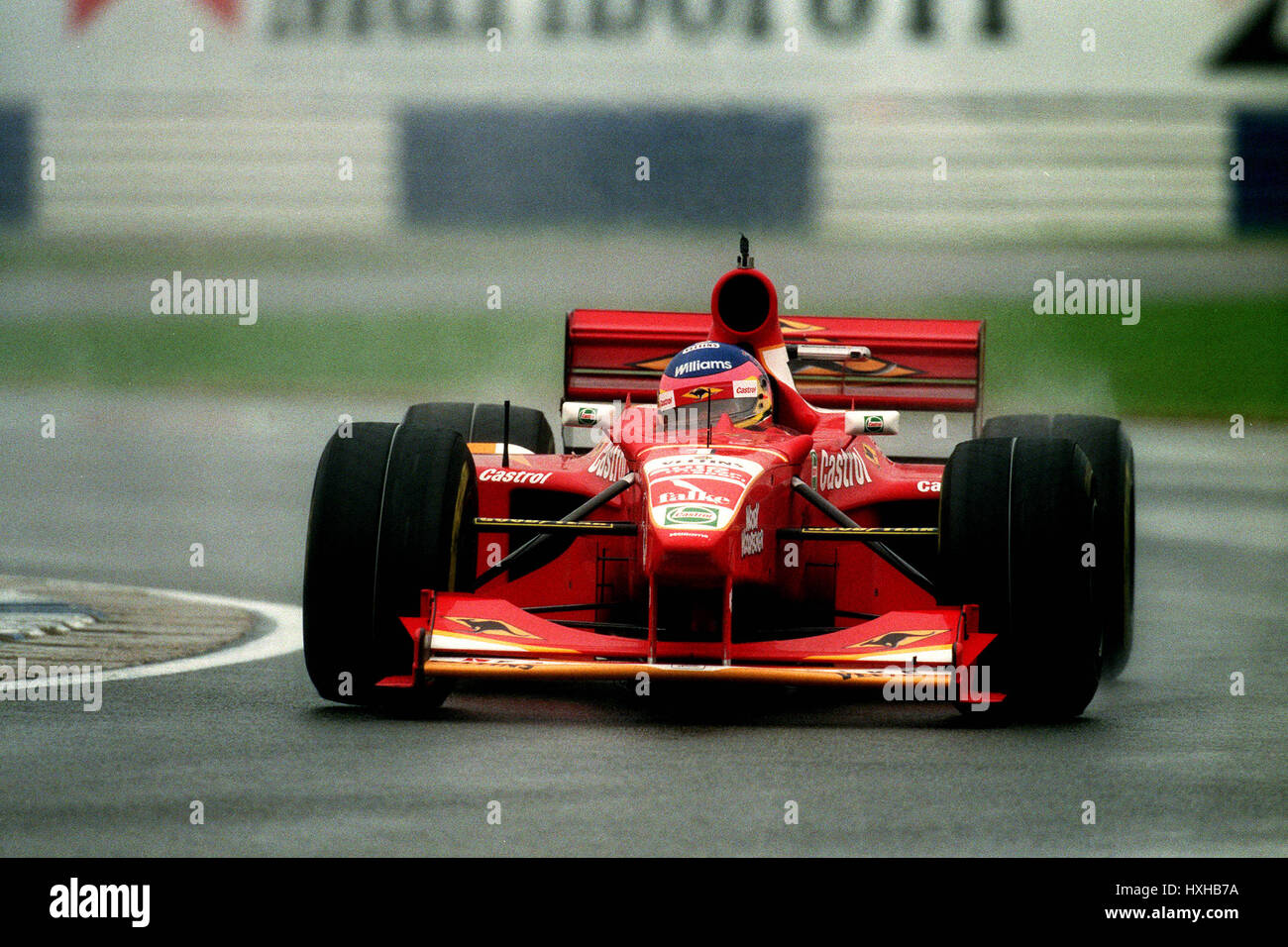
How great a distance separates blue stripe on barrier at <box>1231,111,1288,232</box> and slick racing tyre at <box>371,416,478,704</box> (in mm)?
17156

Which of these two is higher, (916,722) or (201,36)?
(201,36)

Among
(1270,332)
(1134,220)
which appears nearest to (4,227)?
(1134,220)

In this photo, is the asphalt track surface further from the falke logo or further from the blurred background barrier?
the falke logo

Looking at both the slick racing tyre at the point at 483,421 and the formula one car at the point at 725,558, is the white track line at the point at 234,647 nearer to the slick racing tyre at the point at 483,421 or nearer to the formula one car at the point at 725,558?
the formula one car at the point at 725,558

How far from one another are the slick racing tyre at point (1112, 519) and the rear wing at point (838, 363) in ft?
2.83

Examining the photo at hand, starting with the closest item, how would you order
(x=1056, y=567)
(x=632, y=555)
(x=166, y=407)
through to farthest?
(x=1056, y=567) < (x=632, y=555) < (x=166, y=407)

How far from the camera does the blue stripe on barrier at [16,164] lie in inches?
862

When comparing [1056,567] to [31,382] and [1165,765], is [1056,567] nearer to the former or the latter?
[1165,765]

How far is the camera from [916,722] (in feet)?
23.3

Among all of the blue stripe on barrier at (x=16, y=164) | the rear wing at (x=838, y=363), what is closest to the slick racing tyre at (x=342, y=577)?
the rear wing at (x=838, y=363)

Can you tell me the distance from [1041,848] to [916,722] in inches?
80.9

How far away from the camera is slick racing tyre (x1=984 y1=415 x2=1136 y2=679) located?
8336 mm

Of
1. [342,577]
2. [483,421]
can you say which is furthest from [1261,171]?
[342,577]

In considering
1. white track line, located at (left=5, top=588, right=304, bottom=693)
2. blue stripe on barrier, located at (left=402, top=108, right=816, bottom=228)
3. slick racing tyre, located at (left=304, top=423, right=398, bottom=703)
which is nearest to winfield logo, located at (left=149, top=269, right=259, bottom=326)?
blue stripe on barrier, located at (left=402, top=108, right=816, bottom=228)
